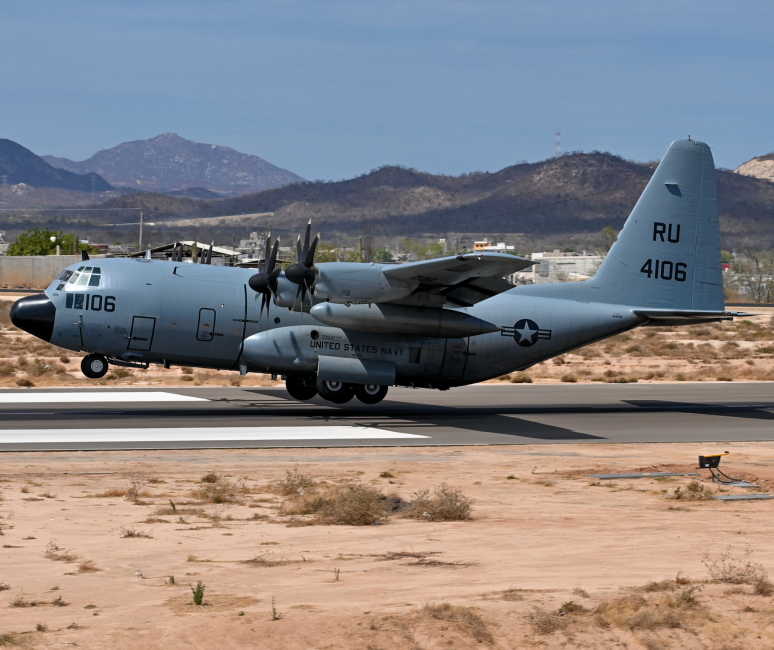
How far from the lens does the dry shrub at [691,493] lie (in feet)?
50.7

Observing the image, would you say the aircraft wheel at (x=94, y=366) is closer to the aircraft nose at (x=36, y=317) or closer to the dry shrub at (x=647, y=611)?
the aircraft nose at (x=36, y=317)

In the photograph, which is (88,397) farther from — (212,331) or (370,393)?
(370,393)

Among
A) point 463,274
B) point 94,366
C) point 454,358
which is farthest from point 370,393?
point 94,366

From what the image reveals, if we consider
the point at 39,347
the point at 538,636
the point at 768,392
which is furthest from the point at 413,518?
the point at 39,347

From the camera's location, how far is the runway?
21453 mm

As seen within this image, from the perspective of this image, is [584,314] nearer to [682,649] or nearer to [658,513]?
[658,513]

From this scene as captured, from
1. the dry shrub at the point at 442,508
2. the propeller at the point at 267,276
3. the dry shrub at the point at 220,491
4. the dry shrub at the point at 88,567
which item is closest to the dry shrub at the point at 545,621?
the dry shrub at the point at 442,508

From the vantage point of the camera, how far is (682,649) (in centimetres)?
872

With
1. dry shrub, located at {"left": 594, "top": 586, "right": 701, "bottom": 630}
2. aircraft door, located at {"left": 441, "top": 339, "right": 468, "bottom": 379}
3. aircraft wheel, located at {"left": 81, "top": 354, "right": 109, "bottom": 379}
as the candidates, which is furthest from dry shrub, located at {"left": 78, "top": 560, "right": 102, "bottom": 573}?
aircraft door, located at {"left": 441, "top": 339, "right": 468, "bottom": 379}

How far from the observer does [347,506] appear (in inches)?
526

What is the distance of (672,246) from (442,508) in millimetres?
17271

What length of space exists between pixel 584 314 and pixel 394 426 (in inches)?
273

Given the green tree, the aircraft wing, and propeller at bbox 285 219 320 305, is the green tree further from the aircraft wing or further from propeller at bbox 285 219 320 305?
the aircraft wing

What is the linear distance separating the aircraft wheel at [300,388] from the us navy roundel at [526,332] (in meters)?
6.04
